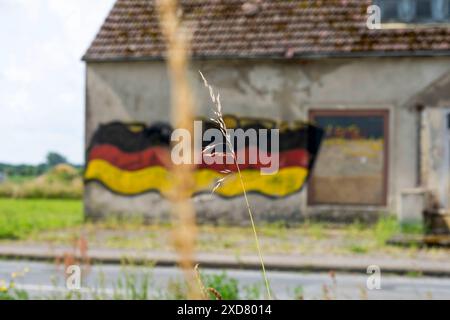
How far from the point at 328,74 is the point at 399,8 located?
2.22m

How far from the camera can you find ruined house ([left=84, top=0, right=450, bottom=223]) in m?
19.1

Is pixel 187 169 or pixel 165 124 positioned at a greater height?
pixel 165 124

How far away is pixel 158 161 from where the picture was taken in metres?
20.4

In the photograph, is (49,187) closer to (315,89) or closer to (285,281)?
(315,89)

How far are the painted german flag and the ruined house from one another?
10cm

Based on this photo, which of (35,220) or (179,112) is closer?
(179,112)

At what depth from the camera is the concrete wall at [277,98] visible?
754 inches

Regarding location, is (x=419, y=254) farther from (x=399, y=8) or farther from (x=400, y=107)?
(x=399, y=8)

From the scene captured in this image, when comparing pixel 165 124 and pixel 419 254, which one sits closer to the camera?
pixel 419 254

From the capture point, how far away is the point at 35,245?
628 inches

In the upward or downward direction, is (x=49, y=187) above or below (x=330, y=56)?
below

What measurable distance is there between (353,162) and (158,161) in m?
4.69

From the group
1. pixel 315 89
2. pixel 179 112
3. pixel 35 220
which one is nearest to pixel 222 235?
pixel 315 89

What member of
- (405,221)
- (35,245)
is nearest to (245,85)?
(405,221)
